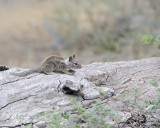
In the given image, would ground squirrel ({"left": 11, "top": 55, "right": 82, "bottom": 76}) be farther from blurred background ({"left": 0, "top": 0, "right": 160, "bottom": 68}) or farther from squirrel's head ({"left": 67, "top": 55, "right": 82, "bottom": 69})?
blurred background ({"left": 0, "top": 0, "right": 160, "bottom": 68})

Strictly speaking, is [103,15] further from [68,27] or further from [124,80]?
[124,80]

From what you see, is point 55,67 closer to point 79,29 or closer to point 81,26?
point 79,29

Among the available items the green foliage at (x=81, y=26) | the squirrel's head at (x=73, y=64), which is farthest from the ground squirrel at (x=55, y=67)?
the green foliage at (x=81, y=26)

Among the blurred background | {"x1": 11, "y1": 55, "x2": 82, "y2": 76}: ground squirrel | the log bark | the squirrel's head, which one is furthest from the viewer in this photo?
the blurred background

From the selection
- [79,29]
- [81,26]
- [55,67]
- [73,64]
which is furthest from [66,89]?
[81,26]

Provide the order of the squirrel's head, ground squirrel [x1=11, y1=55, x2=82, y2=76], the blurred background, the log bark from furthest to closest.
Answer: the blurred background
the squirrel's head
ground squirrel [x1=11, y1=55, x2=82, y2=76]
the log bark

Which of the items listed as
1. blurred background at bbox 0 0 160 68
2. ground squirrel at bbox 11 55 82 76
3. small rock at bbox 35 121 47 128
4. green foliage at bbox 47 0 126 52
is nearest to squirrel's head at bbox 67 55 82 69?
ground squirrel at bbox 11 55 82 76

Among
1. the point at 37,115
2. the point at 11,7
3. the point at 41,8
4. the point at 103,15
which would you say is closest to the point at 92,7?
the point at 103,15
